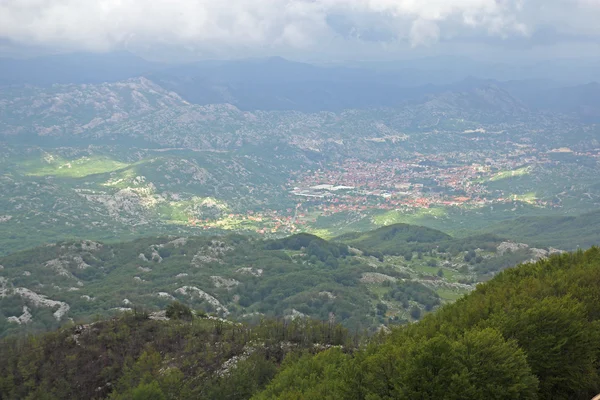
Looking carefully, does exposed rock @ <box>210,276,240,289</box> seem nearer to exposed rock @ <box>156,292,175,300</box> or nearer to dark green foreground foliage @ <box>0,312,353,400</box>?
exposed rock @ <box>156,292,175,300</box>

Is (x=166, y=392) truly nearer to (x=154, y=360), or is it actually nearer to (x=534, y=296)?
(x=154, y=360)

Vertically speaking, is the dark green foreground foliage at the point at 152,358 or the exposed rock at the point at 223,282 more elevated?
the dark green foreground foliage at the point at 152,358

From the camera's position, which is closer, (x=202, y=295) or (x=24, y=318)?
(x=24, y=318)

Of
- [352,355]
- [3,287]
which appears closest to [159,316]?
[352,355]

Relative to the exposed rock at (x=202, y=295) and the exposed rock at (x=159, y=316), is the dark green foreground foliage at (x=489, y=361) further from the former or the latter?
the exposed rock at (x=202, y=295)

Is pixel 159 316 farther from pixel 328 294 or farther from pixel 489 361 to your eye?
pixel 328 294

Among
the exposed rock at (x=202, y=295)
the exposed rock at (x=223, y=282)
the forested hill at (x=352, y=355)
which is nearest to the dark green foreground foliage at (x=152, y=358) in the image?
the forested hill at (x=352, y=355)
